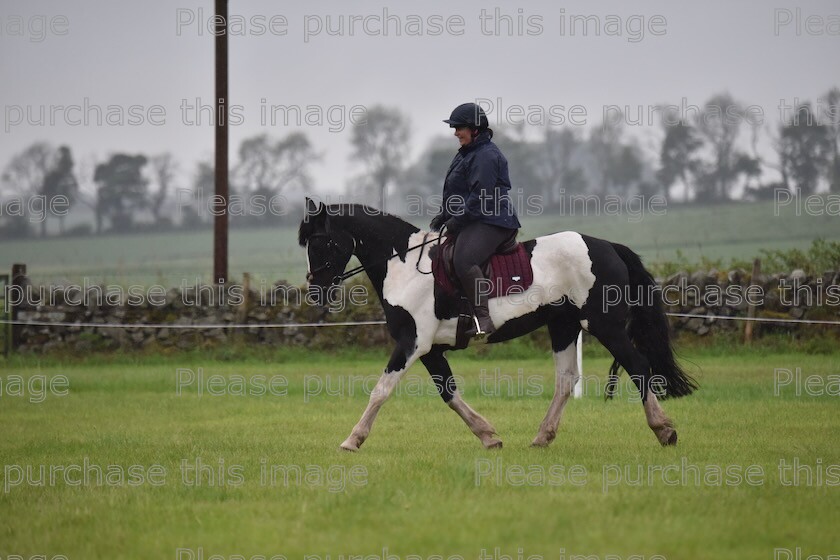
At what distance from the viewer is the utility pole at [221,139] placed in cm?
2025

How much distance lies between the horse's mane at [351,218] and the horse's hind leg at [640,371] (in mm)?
1922

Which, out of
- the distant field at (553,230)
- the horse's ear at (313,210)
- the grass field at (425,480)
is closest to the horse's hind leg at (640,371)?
the grass field at (425,480)

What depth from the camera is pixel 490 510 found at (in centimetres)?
630

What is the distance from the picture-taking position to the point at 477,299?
28.9ft

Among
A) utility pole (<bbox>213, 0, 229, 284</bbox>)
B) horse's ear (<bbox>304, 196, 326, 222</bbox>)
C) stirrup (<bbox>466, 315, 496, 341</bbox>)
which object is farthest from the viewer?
utility pole (<bbox>213, 0, 229, 284</bbox>)

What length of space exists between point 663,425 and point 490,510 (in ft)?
10.2

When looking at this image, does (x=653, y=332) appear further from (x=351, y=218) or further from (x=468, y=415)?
(x=351, y=218)

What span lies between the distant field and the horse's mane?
1331 inches

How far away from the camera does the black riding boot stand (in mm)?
8734

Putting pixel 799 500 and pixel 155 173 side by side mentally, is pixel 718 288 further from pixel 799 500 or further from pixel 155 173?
pixel 155 173

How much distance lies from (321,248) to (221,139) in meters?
11.8

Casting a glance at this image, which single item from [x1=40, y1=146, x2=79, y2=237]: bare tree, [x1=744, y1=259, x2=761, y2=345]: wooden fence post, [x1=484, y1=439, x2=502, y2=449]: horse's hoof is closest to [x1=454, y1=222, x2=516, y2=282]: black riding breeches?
[x1=484, y1=439, x2=502, y2=449]: horse's hoof

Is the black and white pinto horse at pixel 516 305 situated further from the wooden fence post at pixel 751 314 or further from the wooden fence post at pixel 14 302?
the wooden fence post at pixel 14 302

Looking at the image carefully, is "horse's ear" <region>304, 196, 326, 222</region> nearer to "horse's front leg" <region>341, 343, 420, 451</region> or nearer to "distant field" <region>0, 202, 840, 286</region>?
"horse's front leg" <region>341, 343, 420, 451</region>
